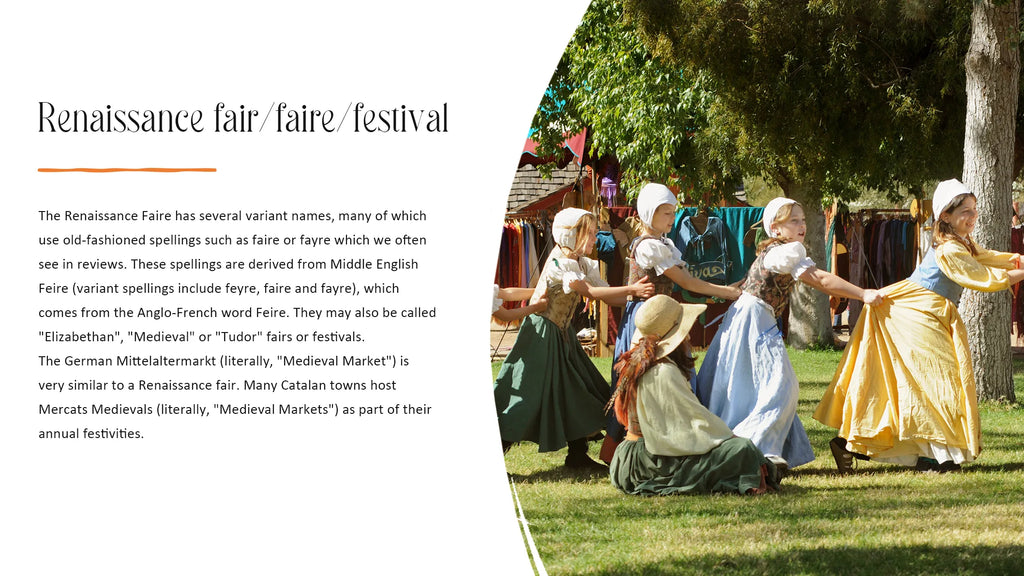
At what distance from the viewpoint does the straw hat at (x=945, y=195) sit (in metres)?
5.14

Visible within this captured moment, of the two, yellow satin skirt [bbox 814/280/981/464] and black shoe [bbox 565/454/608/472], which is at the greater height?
yellow satin skirt [bbox 814/280/981/464]

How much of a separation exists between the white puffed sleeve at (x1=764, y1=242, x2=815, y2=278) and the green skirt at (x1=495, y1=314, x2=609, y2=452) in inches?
41.4

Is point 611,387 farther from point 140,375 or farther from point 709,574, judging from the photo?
point 140,375

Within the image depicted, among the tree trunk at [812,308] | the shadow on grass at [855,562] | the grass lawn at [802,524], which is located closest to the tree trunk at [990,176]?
the grass lawn at [802,524]

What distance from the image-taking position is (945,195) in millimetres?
5176

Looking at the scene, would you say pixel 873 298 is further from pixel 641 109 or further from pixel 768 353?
pixel 641 109

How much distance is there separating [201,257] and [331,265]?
42 cm

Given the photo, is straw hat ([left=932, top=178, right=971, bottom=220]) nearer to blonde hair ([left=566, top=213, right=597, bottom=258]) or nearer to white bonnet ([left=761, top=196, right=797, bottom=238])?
white bonnet ([left=761, top=196, right=797, bottom=238])

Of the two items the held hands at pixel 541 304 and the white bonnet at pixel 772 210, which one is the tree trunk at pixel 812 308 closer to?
the white bonnet at pixel 772 210

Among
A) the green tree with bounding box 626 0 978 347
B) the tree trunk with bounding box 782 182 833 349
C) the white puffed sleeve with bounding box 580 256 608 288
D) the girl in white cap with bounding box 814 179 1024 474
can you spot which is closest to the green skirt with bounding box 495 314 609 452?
the white puffed sleeve with bounding box 580 256 608 288

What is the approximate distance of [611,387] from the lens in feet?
17.3

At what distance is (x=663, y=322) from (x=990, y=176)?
3880mm

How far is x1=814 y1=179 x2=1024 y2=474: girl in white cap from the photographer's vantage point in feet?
16.6

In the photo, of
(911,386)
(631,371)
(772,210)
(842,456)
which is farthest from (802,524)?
(772,210)
